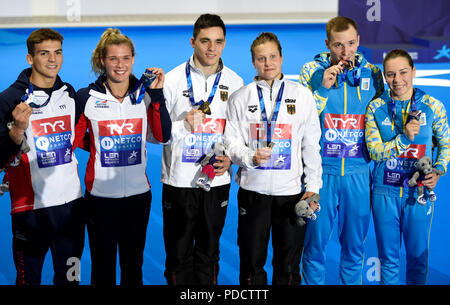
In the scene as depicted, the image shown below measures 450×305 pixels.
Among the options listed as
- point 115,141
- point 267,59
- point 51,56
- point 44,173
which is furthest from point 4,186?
point 267,59

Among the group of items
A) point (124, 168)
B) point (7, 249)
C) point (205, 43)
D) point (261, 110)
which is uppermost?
point (205, 43)

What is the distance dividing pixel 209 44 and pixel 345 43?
1.07 meters

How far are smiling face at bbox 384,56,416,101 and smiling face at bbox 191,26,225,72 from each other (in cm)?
131

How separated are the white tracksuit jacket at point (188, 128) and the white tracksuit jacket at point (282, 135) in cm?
15

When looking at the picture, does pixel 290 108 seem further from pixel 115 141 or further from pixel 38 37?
pixel 38 37

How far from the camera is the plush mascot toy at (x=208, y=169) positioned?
13.9 ft

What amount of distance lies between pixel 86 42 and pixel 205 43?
48.2 feet

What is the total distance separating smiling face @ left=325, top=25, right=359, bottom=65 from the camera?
14.6 ft

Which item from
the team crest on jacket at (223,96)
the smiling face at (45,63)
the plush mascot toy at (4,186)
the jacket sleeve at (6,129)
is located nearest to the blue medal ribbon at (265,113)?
the team crest on jacket at (223,96)

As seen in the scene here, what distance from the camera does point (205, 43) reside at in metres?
4.34

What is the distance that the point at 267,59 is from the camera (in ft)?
13.5

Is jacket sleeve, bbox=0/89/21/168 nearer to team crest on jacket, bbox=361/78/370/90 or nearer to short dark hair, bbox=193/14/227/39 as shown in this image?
short dark hair, bbox=193/14/227/39

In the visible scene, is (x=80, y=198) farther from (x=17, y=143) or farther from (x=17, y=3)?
(x=17, y=3)

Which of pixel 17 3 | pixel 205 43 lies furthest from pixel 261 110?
pixel 17 3
